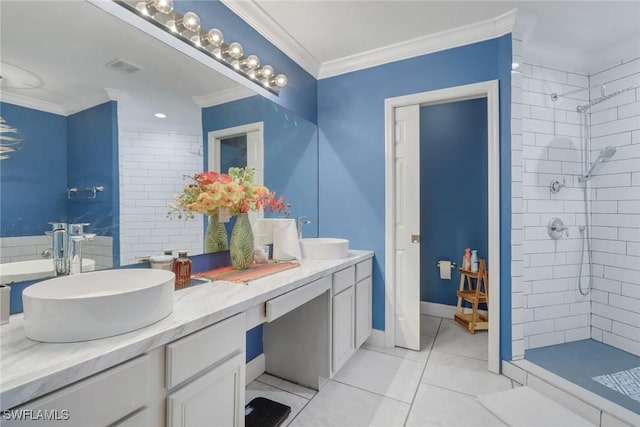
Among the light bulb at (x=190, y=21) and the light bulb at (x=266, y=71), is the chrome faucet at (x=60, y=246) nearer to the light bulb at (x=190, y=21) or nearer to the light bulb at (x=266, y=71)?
the light bulb at (x=190, y=21)

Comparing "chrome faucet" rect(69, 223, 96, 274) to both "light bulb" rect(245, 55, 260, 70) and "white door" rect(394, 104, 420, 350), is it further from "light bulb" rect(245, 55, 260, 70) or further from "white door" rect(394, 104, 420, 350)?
"white door" rect(394, 104, 420, 350)

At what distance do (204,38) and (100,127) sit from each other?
74 cm

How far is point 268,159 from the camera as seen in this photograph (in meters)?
2.16

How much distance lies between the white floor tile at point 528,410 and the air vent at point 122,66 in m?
2.55

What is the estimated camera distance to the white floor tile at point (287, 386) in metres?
1.87

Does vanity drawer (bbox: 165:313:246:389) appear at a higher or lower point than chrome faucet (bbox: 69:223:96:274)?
lower

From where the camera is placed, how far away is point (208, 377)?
3.30 ft

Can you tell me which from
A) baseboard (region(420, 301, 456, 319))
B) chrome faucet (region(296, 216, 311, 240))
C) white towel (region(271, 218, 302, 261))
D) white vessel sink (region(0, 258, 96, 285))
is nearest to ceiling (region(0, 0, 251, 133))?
white vessel sink (region(0, 258, 96, 285))

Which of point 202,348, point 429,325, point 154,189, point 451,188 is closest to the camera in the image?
point 202,348

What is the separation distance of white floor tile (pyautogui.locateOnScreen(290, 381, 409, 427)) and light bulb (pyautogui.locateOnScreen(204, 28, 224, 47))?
6.88 ft

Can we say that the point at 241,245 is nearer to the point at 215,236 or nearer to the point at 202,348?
the point at 215,236

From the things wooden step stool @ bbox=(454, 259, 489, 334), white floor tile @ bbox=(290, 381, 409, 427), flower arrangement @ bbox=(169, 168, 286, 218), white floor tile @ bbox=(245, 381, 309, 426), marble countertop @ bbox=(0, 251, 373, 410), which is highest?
flower arrangement @ bbox=(169, 168, 286, 218)

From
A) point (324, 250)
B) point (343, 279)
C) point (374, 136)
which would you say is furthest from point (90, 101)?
point (374, 136)

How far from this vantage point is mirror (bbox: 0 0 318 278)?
40.2 inches
